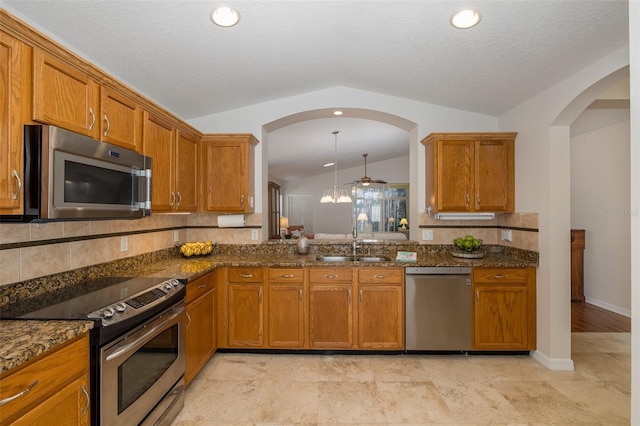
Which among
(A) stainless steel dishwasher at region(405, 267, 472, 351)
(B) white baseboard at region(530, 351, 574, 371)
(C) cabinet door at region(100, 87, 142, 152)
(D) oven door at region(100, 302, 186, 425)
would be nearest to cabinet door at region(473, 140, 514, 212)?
(A) stainless steel dishwasher at region(405, 267, 472, 351)

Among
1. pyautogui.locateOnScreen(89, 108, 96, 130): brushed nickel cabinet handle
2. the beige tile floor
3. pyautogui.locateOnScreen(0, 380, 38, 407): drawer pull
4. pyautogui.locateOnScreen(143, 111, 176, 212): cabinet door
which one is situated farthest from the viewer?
pyautogui.locateOnScreen(143, 111, 176, 212): cabinet door

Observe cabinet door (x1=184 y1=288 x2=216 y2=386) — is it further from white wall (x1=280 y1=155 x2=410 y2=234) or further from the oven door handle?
white wall (x1=280 y1=155 x2=410 y2=234)

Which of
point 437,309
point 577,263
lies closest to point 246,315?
point 437,309

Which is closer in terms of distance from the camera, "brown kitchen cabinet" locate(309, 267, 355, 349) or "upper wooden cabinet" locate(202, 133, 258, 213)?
"brown kitchen cabinet" locate(309, 267, 355, 349)

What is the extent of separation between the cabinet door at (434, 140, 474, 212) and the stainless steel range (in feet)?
8.41

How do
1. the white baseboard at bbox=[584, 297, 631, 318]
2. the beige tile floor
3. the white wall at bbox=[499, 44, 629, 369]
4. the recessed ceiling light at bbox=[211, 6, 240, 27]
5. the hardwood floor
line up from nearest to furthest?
1. the recessed ceiling light at bbox=[211, 6, 240, 27]
2. the beige tile floor
3. the white wall at bbox=[499, 44, 629, 369]
4. the hardwood floor
5. the white baseboard at bbox=[584, 297, 631, 318]

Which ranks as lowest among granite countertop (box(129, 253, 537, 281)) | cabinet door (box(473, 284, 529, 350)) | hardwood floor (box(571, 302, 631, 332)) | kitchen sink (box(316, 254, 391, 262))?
hardwood floor (box(571, 302, 631, 332))

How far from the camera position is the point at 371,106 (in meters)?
3.69

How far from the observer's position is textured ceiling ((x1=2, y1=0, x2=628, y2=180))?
6.15ft

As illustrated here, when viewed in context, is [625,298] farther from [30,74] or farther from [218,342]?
[30,74]

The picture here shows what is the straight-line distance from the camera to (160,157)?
259 cm

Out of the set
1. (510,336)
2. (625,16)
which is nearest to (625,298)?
(510,336)

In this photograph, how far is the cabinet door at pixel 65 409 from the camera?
1.18 meters

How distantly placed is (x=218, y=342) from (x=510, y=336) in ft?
8.87
